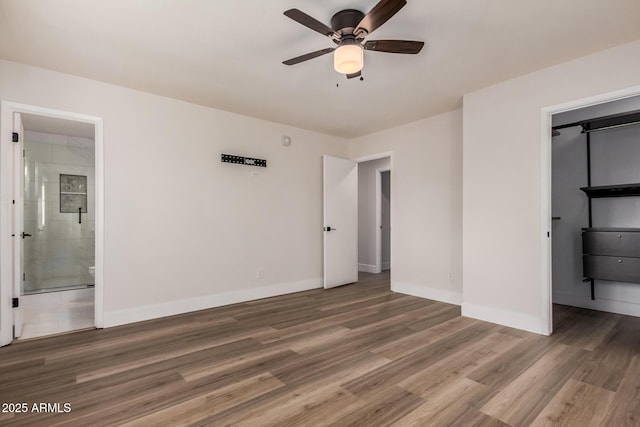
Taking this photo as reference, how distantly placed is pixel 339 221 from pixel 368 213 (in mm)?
1546

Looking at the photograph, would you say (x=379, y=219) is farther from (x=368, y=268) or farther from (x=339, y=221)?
(x=339, y=221)

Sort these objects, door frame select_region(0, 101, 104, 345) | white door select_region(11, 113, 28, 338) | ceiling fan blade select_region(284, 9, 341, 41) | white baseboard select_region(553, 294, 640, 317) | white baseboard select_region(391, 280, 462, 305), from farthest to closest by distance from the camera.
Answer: white baseboard select_region(391, 280, 462, 305) < white baseboard select_region(553, 294, 640, 317) < white door select_region(11, 113, 28, 338) < door frame select_region(0, 101, 104, 345) < ceiling fan blade select_region(284, 9, 341, 41)

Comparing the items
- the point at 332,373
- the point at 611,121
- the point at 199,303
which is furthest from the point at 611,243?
the point at 199,303

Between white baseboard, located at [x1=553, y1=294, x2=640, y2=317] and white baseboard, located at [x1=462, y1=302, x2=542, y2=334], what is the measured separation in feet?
4.85

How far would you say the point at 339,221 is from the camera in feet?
17.7

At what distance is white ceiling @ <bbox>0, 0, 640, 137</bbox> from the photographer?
217 centimetres

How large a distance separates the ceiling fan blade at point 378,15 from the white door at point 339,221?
10.1 ft

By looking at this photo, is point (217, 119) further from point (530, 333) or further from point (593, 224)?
point (593, 224)

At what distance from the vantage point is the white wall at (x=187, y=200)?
3389 mm

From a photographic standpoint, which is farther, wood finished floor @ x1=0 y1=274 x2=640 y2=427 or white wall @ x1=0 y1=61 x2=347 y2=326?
white wall @ x1=0 y1=61 x2=347 y2=326

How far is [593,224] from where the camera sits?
395cm

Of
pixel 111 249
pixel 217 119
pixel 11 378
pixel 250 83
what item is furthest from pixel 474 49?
pixel 11 378

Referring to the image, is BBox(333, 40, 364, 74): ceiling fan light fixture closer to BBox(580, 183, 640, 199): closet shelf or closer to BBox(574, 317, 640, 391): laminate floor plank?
BBox(574, 317, 640, 391): laminate floor plank

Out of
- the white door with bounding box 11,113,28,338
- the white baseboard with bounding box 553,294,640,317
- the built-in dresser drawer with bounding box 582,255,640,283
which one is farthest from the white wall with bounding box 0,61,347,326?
the built-in dresser drawer with bounding box 582,255,640,283
